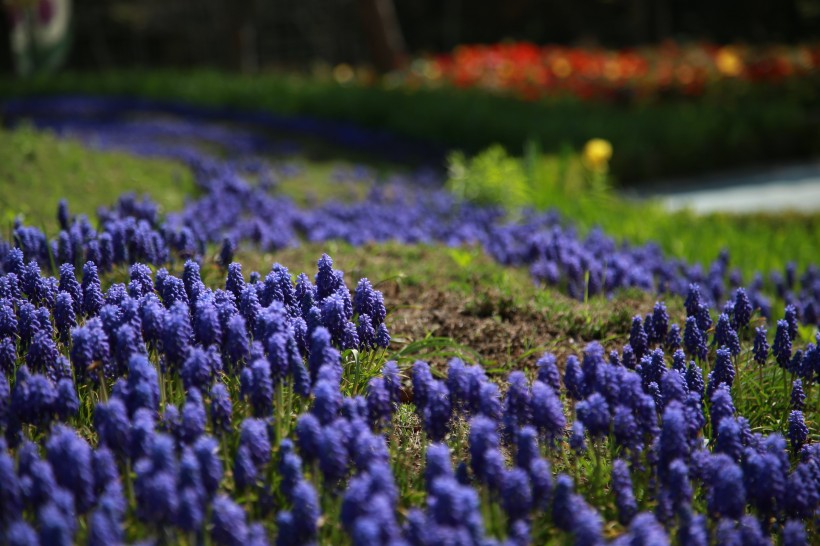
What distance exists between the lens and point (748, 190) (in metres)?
10.9

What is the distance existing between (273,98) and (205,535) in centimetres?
1133

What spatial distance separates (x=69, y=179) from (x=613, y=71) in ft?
30.9

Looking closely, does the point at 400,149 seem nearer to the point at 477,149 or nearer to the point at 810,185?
the point at 477,149

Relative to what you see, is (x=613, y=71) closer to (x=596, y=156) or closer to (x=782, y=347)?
(x=596, y=156)

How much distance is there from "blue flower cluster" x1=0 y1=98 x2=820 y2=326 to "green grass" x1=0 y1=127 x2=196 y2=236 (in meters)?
0.28

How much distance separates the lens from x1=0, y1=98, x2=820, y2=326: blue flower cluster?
4.16 meters

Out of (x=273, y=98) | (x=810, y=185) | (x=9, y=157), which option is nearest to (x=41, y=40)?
(x=273, y=98)

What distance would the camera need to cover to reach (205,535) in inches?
86.6

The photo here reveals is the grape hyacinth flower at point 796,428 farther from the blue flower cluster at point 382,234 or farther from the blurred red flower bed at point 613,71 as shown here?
the blurred red flower bed at point 613,71

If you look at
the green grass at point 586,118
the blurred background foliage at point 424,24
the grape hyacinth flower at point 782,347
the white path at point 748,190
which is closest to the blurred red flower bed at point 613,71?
the green grass at point 586,118

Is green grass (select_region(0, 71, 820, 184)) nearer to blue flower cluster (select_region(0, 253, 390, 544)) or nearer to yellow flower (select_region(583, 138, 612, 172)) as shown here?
yellow flower (select_region(583, 138, 612, 172))

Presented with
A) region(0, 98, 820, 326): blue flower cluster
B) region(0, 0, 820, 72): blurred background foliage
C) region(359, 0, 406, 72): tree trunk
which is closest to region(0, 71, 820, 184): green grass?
region(359, 0, 406, 72): tree trunk

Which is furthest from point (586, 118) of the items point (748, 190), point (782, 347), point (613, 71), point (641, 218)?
point (782, 347)

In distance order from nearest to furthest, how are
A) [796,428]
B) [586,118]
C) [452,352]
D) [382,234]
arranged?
[796,428] → [452,352] → [382,234] → [586,118]
